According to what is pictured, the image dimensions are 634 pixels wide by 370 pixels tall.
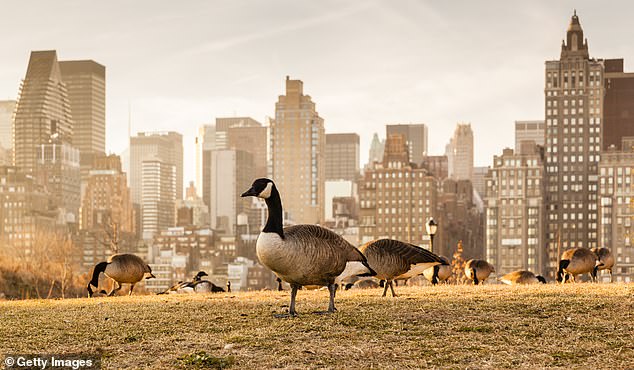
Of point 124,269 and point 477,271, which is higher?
point 124,269

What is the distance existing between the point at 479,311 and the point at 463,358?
3664 mm

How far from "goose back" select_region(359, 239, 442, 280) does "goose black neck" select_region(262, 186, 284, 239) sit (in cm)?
412

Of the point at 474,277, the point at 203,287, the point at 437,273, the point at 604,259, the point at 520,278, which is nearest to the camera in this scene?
the point at 203,287

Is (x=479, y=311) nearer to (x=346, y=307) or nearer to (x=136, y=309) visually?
(x=346, y=307)

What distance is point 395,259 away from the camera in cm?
1736

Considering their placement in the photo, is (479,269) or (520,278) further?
(479,269)

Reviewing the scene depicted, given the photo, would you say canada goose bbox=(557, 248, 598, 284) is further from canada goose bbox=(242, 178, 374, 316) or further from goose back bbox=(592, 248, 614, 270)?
canada goose bbox=(242, 178, 374, 316)

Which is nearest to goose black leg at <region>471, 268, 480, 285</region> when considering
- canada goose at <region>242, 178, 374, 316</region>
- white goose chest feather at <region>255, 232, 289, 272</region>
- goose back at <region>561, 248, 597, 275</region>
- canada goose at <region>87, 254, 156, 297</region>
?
goose back at <region>561, 248, 597, 275</region>

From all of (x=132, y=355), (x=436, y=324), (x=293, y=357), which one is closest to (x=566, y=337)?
(x=436, y=324)

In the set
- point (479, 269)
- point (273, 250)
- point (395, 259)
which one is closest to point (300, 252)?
point (273, 250)

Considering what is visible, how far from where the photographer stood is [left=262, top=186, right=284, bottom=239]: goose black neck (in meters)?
13.3

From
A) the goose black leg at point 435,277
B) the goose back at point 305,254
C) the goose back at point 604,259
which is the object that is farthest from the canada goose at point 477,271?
the goose back at point 305,254

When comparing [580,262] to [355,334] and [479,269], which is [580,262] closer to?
[479,269]

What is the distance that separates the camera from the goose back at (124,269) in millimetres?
23344
